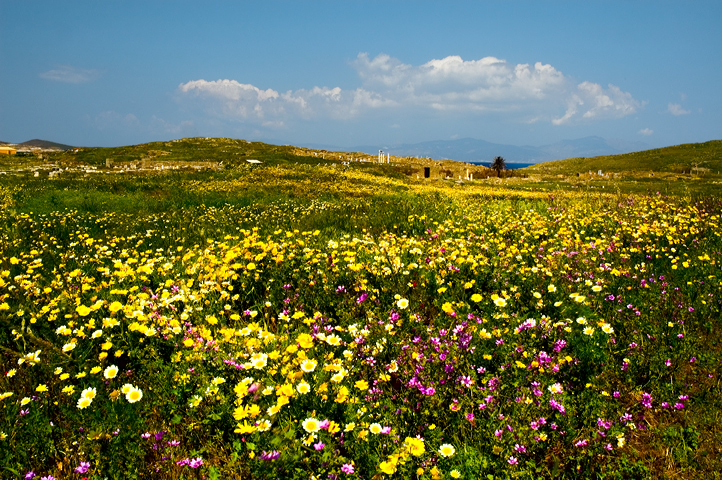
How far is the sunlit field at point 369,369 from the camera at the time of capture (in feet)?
8.62

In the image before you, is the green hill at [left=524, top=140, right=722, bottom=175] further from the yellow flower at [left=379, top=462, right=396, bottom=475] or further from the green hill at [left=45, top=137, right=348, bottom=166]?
the yellow flower at [left=379, top=462, right=396, bottom=475]

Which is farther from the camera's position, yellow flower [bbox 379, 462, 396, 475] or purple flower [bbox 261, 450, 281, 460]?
purple flower [bbox 261, 450, 281, 460]

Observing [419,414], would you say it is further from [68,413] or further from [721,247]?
[721,247]

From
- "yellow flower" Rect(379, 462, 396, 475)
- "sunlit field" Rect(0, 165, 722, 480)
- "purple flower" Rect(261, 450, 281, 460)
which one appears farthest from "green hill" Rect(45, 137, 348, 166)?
"yellow flower" Rect(379, 462, 396, 475)

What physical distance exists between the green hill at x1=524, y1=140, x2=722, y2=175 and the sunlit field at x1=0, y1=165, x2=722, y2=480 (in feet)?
243

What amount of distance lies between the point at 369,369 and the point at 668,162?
342 ft

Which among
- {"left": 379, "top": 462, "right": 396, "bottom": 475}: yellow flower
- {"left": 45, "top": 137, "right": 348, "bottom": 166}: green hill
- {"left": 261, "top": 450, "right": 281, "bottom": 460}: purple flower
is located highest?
{"left": 45, "top": 137, "right": 348, "bottom": 166}: green hill

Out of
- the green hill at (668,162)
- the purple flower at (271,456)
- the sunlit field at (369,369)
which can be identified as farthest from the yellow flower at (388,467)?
the green hill at (668,162)

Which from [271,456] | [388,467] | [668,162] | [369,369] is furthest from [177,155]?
[668,162]

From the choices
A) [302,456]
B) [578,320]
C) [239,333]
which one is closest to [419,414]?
[302,456]

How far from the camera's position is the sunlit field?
2.63 meters

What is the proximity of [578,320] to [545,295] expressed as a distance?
0.94 meters

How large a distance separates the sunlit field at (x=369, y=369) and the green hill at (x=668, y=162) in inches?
2910

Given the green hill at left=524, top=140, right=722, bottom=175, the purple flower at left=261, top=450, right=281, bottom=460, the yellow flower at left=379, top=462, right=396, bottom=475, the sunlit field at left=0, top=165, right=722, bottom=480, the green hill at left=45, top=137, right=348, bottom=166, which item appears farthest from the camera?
the green hill at left=524, top=140, right=722, bottom=175
